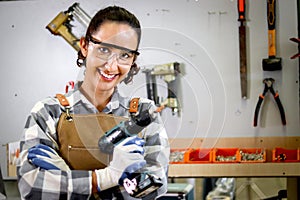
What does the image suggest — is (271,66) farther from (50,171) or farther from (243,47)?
(50,171)

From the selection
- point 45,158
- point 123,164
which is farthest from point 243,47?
point 45,158

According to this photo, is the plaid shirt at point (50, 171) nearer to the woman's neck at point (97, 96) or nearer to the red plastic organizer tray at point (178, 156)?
the woman's neck at point (97, 96)

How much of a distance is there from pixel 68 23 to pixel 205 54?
0.48 metres

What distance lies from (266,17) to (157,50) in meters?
0.52

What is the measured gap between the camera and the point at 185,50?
62.9 inches

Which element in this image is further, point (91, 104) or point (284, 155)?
point (284, 155)

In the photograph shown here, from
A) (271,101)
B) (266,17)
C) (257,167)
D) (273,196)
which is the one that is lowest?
(273,196)

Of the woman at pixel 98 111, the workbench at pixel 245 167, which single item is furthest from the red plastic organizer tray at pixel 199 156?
the woman at pixel 98 111

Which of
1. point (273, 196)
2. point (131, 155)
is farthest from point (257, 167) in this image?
point (131, 155)

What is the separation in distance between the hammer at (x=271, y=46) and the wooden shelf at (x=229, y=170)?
34 centimetres

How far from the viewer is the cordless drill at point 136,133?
133 cm

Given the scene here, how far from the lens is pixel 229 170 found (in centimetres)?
184

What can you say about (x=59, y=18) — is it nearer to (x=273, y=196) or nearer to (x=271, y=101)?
(x=271, y=101)

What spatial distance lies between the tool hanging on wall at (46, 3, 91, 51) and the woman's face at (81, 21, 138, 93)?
322mm
